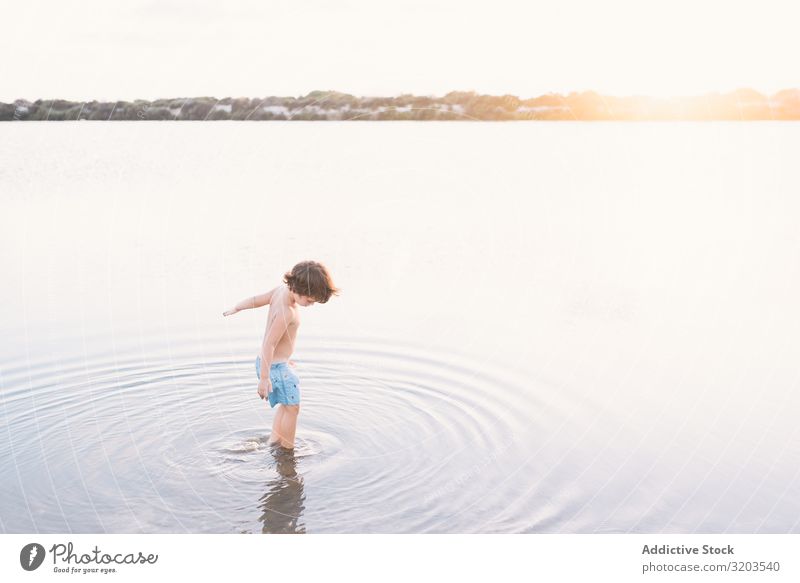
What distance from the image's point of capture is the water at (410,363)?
635 cm

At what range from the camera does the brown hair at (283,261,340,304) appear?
652 centimetres

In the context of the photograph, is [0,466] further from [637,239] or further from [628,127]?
[628,127]

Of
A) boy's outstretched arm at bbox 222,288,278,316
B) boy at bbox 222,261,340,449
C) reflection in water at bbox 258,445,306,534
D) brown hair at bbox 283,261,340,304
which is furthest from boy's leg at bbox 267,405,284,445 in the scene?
brown hair at bbox 283,261,340,304

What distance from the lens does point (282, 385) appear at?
686cm

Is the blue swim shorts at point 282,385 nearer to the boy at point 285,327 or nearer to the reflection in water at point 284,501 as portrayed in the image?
the boy at point 285,327

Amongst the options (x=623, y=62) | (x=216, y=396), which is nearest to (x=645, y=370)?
(x=623, y=62)

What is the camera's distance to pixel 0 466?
22.1 feet

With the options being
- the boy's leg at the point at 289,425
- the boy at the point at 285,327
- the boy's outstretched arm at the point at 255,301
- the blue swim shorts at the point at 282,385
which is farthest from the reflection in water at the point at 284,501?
the boy's outstretched arm at the point at 255,301

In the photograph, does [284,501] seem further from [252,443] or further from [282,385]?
[252,443]

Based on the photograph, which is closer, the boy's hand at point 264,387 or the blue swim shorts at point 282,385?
the boy's hand at point 264,387

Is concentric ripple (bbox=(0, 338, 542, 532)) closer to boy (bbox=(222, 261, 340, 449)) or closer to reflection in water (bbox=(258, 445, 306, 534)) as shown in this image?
reflection in water (bbox=(258, 445, 306, 534))
